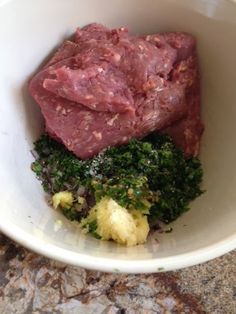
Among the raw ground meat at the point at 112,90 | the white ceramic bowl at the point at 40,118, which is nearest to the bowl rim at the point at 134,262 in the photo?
the white ceramic bowl at the point at 40,118

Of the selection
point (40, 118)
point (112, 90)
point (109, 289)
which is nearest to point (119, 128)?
point (112, 90)

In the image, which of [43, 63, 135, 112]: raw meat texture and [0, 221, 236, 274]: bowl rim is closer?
[0, 221, 236, 274]: bowl rim

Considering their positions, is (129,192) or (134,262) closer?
(134,262)

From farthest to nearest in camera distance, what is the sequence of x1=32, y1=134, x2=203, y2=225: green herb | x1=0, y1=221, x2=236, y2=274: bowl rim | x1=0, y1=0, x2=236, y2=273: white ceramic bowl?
x1=32, y1=134, x2=203, y2=225: green herb, x1=0, y1=0, x2=236, y2=273: white ceramic bowl, x1=0, y1=221, x2=236, y2=274: bowl rim

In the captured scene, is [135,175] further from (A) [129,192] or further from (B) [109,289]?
(B) [109,289]

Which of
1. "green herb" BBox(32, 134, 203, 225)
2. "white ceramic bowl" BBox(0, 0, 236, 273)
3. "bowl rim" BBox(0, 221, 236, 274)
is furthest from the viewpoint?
"green herb" BBox(32, 134, 203, 225)

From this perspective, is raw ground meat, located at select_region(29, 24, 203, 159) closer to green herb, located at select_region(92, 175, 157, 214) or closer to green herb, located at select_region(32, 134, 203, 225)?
green herb, located at select_region(32, 134, 203, 225)

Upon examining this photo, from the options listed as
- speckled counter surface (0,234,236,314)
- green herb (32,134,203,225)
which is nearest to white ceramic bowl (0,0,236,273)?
green herb (32,134,203,225)

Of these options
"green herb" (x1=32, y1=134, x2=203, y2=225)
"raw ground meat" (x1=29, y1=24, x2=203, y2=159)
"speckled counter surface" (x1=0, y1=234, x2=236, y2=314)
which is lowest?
"speckled counter surface" (x1=0, y1=234, x2=236, y2=314)
